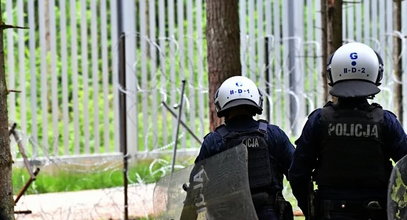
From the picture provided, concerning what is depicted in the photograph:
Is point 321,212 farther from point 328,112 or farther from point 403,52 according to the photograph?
Answer: point 403,52

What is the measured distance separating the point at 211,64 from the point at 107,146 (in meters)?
4.88

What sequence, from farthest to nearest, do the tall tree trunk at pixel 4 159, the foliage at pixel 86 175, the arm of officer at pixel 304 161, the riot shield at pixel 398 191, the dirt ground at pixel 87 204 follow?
1. the foliage at pixel 86 175
2. the dirt ground at pixel 87 204
3. the tall tree trunk at pixel 4 159
4. the arm of officer at pixel 304 161
5. the riot shield at pixel 398 191

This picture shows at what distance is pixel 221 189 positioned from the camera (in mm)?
4754

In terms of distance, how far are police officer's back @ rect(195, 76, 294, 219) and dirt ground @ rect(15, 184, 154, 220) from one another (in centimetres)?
470

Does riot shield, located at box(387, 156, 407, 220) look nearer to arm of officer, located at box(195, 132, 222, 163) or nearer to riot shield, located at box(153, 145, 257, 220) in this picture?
riot shield, located at box(153, 145, 257, 220)

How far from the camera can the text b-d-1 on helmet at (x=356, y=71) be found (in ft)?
15.5

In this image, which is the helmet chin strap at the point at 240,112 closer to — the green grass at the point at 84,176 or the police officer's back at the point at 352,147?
the police officer's back at the point at 352,147

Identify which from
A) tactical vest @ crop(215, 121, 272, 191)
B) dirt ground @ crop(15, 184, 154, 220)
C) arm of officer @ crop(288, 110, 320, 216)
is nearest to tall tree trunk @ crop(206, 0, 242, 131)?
dirt ground @ crop(15, 184, 154, 220)

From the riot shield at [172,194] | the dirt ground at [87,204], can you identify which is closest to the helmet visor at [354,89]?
the riot shield at [172,194]

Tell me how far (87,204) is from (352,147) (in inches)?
266

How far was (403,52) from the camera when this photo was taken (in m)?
14.3

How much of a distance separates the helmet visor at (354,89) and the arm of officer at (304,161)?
16cm

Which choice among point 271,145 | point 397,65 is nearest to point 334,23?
point 271,145

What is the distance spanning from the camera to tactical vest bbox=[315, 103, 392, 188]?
4.60 m
